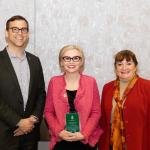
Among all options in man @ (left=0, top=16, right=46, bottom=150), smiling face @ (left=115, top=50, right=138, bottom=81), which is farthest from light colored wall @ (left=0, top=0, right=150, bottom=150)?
smiling face @ (left=115, top=50, right=138, bottom=81)

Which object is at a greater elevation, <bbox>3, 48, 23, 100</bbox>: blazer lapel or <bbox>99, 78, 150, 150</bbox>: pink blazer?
<bbox>3, 48, 23, 100</bbox>: blazer lapel

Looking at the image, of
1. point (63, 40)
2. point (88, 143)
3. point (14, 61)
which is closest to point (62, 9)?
point (63, 40)

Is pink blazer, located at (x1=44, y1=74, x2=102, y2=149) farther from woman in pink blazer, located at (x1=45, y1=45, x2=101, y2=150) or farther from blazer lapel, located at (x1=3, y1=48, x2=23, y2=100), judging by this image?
blazer lapel, located at (x1=3, y1=48, x2=23, y2=100)

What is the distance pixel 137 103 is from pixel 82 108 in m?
0.49

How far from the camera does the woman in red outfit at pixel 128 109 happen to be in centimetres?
302

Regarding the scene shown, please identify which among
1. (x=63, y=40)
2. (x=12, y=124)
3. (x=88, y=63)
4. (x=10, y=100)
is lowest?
(x=12, y=124)

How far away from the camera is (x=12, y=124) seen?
9.68ft

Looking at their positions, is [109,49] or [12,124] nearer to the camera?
[12,124]

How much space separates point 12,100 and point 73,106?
536 mm

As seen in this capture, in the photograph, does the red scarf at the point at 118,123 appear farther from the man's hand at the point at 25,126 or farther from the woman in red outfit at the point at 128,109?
the man's hand at the point at 25,126

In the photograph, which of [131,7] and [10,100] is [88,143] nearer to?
[10,100]

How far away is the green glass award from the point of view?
290 centimetres

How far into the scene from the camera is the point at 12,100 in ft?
9.71

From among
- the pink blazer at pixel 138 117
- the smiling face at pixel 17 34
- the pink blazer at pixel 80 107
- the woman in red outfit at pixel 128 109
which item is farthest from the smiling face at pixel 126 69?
the smiling face at pixel 17 34
